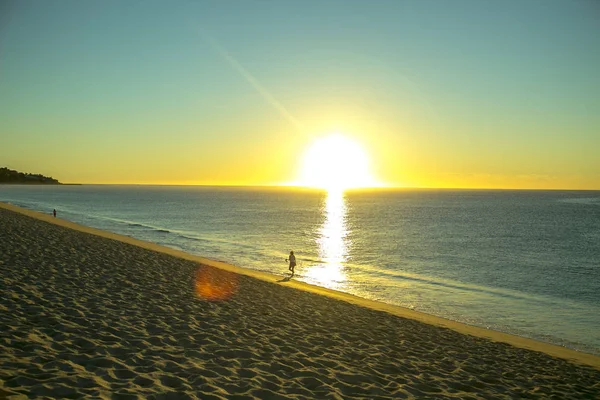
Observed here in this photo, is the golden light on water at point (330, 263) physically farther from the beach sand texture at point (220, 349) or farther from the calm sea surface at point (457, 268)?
the beach sand texture at point (220, 349)

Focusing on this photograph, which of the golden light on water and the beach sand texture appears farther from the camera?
the golden light on water

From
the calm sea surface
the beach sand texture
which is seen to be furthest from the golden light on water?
the beach sand texture

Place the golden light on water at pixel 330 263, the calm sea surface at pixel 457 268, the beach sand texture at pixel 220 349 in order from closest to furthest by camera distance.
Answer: the beach sand texture at pixel 220 349
the calm sea surface at pixel 457 268
the golden light on water at pixel 330 263

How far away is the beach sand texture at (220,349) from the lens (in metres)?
6.74

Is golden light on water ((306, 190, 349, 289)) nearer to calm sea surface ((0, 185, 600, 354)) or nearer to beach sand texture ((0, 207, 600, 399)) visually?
calm sea surface ((0, 185, 600, 354))

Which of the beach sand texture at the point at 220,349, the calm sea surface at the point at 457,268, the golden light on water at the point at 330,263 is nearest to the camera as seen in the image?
the beach sand texture at the point at 220,349

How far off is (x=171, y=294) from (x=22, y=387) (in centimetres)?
780

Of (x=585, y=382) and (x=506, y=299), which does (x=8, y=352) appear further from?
(x=506, y=299)

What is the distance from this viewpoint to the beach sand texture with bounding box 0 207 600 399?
265 inches

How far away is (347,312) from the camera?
49.7 feet

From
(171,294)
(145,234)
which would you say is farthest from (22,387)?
(145,234)

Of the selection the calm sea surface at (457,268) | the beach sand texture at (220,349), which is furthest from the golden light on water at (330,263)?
the beach sand texture at (220,349)

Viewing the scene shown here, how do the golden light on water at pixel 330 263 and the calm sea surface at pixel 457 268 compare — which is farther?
the golden light on water at pixel 330 263

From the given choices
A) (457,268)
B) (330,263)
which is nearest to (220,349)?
(330,263)
